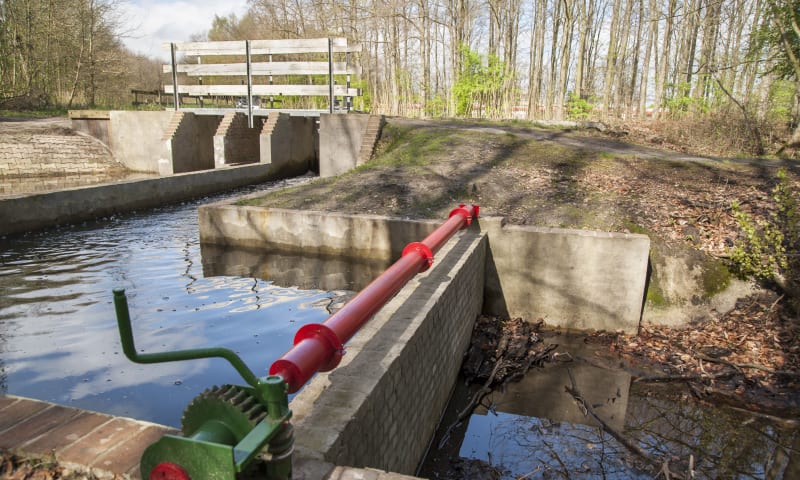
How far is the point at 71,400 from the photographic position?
156 inches

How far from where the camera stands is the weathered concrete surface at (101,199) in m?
8.38

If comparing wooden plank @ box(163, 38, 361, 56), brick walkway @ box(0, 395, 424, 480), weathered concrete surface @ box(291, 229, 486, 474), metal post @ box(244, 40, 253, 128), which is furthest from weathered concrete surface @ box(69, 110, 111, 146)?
brick walkway @ box(0, 395, 424, 480)

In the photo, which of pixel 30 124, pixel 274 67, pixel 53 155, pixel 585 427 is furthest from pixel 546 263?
pixel 30 124

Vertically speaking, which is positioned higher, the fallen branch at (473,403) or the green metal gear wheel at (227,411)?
the green metal gear wheel at (227,411)

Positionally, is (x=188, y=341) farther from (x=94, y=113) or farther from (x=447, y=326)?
(x=94, y=113)

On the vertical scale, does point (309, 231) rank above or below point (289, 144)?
below

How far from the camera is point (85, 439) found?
7.01 ft

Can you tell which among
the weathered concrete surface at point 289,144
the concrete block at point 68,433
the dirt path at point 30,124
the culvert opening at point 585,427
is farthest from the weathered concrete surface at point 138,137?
the concrete block at point 68,433

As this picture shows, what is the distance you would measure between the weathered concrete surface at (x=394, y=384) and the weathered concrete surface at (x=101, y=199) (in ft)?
24.8

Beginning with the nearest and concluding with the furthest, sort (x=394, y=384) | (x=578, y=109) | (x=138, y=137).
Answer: (x=394, y=384), (x=138, y=137), (x=578, y=109)

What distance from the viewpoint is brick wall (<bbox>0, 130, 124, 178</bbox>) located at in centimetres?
1612

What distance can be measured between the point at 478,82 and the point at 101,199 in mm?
15197

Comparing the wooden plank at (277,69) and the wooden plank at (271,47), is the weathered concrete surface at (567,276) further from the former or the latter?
the wooden plank at (271,47)

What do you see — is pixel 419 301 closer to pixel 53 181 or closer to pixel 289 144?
pixel 289 144
